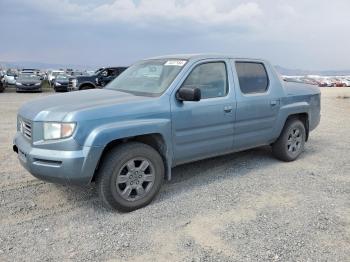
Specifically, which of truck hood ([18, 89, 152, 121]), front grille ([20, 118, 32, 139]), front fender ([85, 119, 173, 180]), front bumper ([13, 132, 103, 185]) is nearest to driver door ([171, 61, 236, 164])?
front fender ([85, 119, 173, 180])

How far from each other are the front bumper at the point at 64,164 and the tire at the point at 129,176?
194mm

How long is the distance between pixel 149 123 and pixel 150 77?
996 mm

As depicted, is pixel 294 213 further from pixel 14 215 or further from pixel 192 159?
pixel 14 215

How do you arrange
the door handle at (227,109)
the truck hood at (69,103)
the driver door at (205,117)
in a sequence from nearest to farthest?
1. the truck hood at (69,103)
2. the driver door at (205,117)
3. the door handle at (227,109)

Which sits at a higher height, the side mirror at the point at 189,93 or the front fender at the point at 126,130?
the side mirror at the point at 189,93

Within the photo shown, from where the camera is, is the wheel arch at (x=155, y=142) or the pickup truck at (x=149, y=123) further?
the wheel arch at (x=155, y=142)

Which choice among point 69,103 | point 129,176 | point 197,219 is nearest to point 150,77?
point 69,103

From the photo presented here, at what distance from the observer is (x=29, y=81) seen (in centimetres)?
2494

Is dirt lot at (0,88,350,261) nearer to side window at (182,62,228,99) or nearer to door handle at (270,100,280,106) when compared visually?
door handle at (270,100,280,106)

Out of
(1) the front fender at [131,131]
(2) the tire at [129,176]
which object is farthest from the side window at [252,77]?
(2) the tire at [129,176]

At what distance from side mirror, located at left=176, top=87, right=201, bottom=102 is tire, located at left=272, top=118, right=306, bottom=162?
2.44 metres

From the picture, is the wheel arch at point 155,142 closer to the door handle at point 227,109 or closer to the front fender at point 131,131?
the front fender at point 131,131

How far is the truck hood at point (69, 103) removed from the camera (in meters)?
3.95

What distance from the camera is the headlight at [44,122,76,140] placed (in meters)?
3.83
